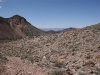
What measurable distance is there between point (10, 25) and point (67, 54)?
6570 centimetres

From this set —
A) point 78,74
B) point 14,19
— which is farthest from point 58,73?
point 14,19

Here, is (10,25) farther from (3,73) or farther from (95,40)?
(3,73)

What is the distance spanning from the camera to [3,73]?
321 inches

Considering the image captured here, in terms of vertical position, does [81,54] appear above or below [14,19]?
below

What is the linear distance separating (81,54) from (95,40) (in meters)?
4.32

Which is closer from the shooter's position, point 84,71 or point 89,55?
point 84,71

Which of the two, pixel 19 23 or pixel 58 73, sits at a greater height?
pixel 19 23

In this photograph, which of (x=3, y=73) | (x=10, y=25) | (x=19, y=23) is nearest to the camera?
(x=3, y=73)

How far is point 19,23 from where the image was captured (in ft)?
269

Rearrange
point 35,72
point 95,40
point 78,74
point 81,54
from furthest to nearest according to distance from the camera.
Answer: point 95,40, point 81,54, point 35,72, point 78,74

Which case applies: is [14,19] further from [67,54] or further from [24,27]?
[67,54]

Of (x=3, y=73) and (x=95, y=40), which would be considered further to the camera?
(x=95, y=40)

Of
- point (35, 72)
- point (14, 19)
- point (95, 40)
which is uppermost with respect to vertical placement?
point (14, 19)

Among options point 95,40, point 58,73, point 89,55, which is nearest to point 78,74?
point 58,73
